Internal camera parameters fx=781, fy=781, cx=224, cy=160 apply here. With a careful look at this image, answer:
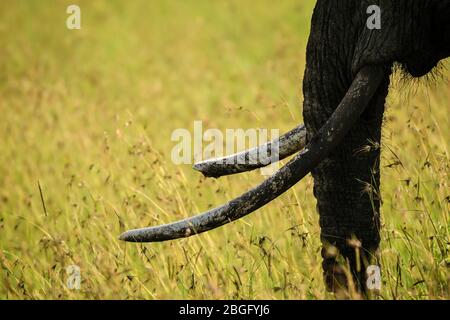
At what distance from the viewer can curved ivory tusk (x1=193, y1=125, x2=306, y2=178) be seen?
3.37 meters

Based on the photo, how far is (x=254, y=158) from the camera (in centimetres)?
335

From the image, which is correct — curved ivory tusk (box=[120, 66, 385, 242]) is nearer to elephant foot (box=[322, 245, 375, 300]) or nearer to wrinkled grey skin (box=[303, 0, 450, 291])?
wrinkled grey skin (box=[303, 0, 450, 291])

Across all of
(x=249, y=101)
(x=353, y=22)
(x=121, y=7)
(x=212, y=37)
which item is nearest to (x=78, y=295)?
(x=353, y=22)

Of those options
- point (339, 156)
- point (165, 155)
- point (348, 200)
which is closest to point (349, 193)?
point (348, 200)

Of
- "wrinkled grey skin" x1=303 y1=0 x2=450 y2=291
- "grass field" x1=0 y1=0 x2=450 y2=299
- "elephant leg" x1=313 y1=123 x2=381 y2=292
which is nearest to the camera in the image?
"wrinkled grey skin" x1=303 y1=0 x2=450 y2=291

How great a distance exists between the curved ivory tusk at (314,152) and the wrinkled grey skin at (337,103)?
104 millimetres

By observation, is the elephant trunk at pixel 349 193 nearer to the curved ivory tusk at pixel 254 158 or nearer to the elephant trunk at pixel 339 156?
the elephant trunk at pixel 339 156

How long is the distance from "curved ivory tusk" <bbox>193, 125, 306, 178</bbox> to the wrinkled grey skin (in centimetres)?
18

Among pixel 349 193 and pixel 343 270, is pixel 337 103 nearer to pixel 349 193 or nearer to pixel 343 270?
pixel 349 193

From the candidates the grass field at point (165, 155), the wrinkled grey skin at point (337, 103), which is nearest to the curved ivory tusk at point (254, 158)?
the wrinkled grey skin at point (337, 103)

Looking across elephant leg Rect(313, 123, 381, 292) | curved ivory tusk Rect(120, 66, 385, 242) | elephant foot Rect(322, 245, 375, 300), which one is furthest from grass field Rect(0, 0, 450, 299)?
curved ivory tusk Rect(120, 66, 385, 242)

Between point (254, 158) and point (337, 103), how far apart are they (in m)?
0.43
